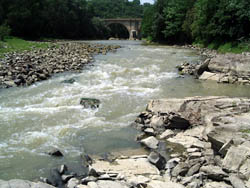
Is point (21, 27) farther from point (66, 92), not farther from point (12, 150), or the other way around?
point (12, 150)

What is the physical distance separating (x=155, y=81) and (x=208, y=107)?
7.14 metres

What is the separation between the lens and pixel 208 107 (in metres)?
8.23

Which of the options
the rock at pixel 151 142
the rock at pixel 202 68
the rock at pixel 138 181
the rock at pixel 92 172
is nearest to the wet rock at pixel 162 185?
the rock at pixel 138 181

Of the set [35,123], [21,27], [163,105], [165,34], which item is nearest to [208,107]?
[163,105]

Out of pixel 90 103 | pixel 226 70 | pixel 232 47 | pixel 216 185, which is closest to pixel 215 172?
pixel 216 185

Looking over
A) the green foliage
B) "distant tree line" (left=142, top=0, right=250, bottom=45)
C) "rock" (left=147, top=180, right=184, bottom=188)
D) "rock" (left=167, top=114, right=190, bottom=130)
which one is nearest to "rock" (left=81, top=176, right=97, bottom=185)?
"rock" (left=147, top=180, right=184, bottom=188)

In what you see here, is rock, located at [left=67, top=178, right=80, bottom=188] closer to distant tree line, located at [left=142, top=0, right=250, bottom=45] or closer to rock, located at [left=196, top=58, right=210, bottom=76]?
rock, located at [left=196, top=58, right=210, bottom=76]

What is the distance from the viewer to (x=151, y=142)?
713 cm

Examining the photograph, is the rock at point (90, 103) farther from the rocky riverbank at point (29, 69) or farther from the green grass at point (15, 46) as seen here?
the green grass at point (15, 46)

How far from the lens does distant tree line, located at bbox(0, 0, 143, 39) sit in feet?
160

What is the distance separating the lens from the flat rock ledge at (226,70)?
15.2 metres

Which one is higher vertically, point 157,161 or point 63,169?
point 157,161

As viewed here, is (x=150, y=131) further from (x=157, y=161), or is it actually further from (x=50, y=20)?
(x=50, y=20)

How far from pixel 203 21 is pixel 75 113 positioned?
89.1 ft
